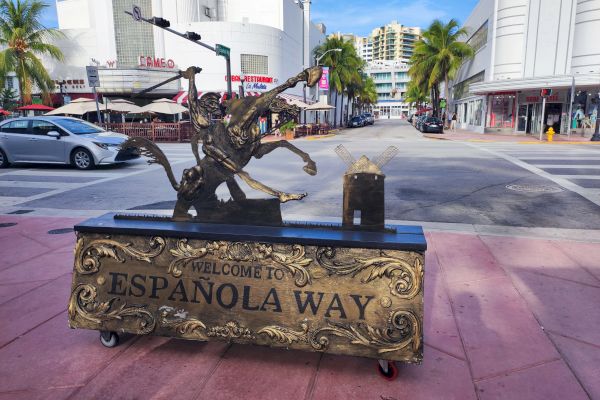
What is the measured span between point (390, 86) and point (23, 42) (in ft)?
399

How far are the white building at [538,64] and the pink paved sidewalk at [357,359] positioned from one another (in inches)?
1088

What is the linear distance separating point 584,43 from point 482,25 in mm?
10594

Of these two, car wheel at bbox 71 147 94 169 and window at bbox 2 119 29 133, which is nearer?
car wheel at bbox 71 147 94 169

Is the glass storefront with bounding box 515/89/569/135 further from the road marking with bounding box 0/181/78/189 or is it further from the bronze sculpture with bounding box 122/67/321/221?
the bronze sculpture with bounding box 122/67/321/221

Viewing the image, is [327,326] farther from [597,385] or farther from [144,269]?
[597,385]

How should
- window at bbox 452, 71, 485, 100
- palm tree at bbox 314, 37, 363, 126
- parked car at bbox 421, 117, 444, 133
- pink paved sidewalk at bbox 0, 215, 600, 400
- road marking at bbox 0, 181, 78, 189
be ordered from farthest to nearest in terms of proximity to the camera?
palm tree at bbox 314, 37, 363, 126, window at bbox 452, 71, 485, 100, parked car at bbox 421, 117, 444, 133, road marking at bbox 0, 181, 78, 189, pink paved sidewalk at bbox 0, 215, 600, 400

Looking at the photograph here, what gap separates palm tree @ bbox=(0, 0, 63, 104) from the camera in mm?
32562

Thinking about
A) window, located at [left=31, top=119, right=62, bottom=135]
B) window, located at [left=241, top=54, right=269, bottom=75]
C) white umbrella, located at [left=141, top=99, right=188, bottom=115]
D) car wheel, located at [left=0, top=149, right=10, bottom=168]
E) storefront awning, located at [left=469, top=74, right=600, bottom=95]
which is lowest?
car wheel, located at [left=0, top=149, right=10, bottom=168]

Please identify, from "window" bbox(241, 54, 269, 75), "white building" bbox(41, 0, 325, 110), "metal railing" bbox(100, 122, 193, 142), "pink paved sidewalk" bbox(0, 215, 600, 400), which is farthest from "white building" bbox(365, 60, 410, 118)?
"pink paved sidewalk" bbox(0, 215, 600, 400)

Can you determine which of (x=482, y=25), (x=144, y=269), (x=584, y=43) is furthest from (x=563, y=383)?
(x=482, y=25)

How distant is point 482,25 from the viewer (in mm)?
38250

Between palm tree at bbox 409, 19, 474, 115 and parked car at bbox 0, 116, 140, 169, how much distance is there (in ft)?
115

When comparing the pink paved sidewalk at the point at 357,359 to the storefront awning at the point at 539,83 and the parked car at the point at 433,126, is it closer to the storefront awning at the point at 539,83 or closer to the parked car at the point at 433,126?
the storefront awning at the point at 539,83

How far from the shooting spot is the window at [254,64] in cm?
4100
